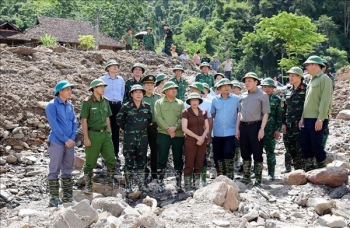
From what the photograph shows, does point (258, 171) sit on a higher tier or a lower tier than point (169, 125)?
lower

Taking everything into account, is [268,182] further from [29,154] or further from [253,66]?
[253,66]

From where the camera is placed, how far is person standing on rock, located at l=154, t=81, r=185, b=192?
6.19 meters

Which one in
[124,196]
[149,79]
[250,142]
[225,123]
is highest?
[149,79]

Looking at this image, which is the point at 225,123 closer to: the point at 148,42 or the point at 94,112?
the point at 94,112

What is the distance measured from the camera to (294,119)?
6.72 meters

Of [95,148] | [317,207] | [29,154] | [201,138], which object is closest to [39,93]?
[29,154]

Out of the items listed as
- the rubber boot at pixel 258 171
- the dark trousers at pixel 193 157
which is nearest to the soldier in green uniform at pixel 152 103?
the dark trousers at pixel 193 157

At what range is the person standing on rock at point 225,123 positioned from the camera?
6375 mm

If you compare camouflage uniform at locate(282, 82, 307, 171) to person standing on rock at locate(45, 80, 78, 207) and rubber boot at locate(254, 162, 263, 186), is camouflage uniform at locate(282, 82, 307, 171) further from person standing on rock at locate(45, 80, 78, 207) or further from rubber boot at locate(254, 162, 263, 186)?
person standing on rock at locate(45, 80, 78, 207)

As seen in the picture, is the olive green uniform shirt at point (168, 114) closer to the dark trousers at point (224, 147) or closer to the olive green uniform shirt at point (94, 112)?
the dark trousers at point (224, 147)

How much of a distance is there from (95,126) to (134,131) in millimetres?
571

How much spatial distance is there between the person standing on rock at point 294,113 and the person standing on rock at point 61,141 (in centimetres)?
337

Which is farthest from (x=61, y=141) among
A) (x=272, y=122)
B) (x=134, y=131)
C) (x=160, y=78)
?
(x=272, y=122)

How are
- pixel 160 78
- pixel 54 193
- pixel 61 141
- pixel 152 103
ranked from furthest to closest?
pixel 160 78 < pixel 152 103 < pixel 54 193 < pixel 61 141
